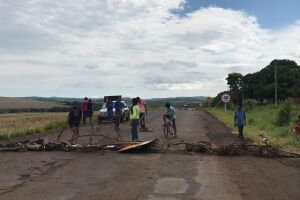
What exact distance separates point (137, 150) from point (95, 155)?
152 centimetres

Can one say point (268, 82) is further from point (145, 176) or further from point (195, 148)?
point (145, 176)

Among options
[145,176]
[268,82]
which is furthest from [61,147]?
[268,82]

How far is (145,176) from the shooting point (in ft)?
38.6

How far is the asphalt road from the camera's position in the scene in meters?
9.62

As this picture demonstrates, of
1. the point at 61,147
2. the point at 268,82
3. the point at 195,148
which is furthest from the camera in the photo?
the point at 268,82

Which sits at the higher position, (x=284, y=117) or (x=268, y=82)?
(x=268, y=82)

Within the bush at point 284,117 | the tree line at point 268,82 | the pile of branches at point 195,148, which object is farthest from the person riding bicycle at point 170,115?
the tree line at point 268,82

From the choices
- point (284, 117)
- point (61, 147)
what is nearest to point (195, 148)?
point (61, 147)

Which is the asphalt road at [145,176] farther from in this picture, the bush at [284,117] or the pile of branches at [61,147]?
the bush at [284,117]

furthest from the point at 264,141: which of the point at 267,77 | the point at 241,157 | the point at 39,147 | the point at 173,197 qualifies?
the point at 267,77

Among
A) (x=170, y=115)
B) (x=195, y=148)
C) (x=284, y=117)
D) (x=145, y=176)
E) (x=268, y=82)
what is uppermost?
(x=268, y=82)

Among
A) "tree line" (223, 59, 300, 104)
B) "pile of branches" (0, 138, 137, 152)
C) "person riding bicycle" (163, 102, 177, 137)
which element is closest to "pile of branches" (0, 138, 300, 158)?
"pile of branches" (0, 138, 137, 152)

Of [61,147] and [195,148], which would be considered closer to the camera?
[195,148]

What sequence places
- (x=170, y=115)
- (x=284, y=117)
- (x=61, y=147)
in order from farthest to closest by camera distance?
(x=284, y=117) < (x=170, y=115) < (x=61, y=147)
